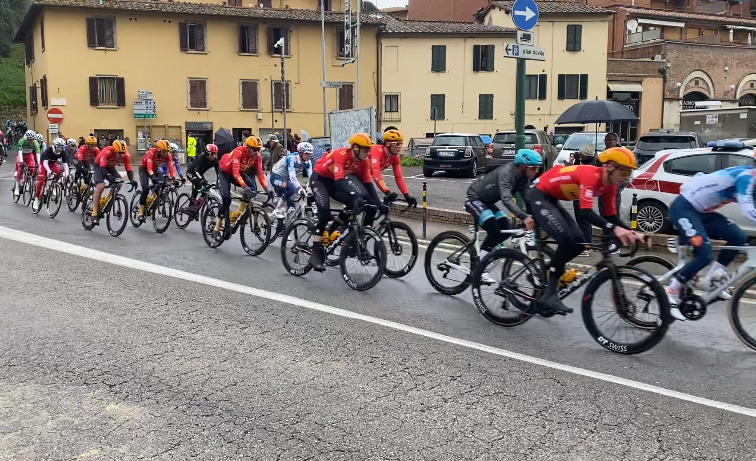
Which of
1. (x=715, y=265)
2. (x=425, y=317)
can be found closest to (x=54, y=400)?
(x=425, y=317)

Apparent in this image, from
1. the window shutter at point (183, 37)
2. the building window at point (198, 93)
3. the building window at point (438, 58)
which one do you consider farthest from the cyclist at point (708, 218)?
the building window at point (438, 58)

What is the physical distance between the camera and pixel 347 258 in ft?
27.9

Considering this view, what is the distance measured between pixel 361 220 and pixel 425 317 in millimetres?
2127

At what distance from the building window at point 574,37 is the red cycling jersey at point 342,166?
143 feet

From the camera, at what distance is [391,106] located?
48344mm

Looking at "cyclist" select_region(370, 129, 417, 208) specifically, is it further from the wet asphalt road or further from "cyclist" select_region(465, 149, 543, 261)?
the wet asphalt road

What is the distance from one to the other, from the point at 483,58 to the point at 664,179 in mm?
37840

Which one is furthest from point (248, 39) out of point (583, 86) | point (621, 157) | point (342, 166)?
point (621, 157)

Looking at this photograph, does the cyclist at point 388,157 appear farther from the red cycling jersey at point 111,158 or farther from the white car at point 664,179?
the red cycling jersey at point 111,158

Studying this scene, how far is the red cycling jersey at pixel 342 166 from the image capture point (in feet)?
28.2

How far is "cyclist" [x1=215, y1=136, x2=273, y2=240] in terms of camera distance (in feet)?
37.7

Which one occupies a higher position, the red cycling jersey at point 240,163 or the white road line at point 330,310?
the red cycling jersey at point 240,163

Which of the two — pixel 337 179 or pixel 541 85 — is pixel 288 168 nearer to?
pixel 337 179

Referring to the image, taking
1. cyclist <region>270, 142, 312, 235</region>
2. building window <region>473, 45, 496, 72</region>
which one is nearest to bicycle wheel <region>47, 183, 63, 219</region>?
cyclist <region>270, 142, 312, 235</region>
